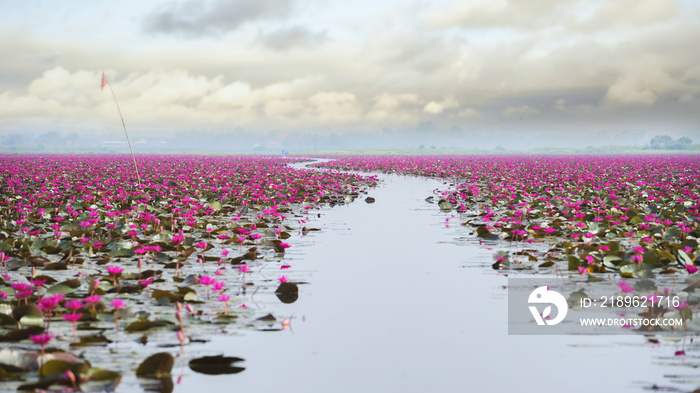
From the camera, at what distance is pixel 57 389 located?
3734 millimetres

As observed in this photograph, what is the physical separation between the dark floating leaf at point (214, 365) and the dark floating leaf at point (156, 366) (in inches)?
8.9

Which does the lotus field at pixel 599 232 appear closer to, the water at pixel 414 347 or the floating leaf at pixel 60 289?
the water at pixel 414 347

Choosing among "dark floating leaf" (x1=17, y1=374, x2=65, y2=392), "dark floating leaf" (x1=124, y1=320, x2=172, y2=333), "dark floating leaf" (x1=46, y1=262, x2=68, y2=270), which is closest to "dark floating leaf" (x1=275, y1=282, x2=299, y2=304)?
"dark floating leaf" (x1=124, y1=320, x2=172, y2=333)

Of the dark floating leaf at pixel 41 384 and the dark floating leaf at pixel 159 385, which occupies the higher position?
the dark floating leaf at pixel 41 384

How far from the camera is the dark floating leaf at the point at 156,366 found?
3.97 meters

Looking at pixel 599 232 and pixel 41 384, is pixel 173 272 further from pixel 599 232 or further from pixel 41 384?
pixel 599 232

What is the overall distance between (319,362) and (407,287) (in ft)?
9.62

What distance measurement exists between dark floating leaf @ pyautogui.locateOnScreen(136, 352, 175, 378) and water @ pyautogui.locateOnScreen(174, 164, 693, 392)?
0.15 metres

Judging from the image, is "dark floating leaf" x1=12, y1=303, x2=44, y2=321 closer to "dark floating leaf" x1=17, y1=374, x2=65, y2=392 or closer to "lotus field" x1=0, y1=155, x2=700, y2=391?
"lotus field" x1=0, y1=155, x2=700, y2=391

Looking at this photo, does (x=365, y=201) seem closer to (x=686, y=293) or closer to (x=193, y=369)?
(x=686, y=293)

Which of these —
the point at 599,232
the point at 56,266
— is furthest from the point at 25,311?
the point at 599,232

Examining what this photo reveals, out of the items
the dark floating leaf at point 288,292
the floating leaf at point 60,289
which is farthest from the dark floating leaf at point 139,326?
the dark floating leaf at point 288,292

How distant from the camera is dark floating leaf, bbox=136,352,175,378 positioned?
3.97 m

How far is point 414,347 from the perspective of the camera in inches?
185
